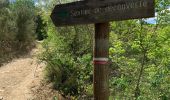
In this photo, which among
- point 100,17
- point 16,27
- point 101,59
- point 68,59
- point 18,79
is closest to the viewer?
point 100,17

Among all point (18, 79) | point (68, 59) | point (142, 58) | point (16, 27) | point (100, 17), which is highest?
point (100, 17)

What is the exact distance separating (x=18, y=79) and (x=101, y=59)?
11.6m

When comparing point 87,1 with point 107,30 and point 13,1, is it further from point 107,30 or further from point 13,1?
point 13,1

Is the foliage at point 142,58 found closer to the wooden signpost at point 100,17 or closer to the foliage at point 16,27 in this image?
the wooden signpost at point 100,17

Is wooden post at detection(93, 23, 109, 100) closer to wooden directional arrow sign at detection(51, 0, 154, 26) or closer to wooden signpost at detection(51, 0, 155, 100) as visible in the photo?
wooden signpost at detection(51, 0, 155, 100)

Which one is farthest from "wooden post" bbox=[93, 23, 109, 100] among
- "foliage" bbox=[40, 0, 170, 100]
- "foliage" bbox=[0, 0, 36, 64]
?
"foliage" bbox=[0, 0, 36, 64]

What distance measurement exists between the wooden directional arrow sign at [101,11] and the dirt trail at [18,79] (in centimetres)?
819

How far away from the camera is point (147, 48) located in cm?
840

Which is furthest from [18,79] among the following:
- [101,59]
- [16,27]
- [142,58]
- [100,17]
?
[100,17]

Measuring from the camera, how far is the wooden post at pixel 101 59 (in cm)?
440

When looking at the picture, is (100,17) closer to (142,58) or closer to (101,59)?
(101,59)

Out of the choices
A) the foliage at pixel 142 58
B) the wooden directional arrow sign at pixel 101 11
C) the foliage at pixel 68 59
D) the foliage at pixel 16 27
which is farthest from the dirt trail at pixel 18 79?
the wooden directional arrow sign at pixel 101 11

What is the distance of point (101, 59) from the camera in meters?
4.41

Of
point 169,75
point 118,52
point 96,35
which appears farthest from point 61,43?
Result: point 96,35
